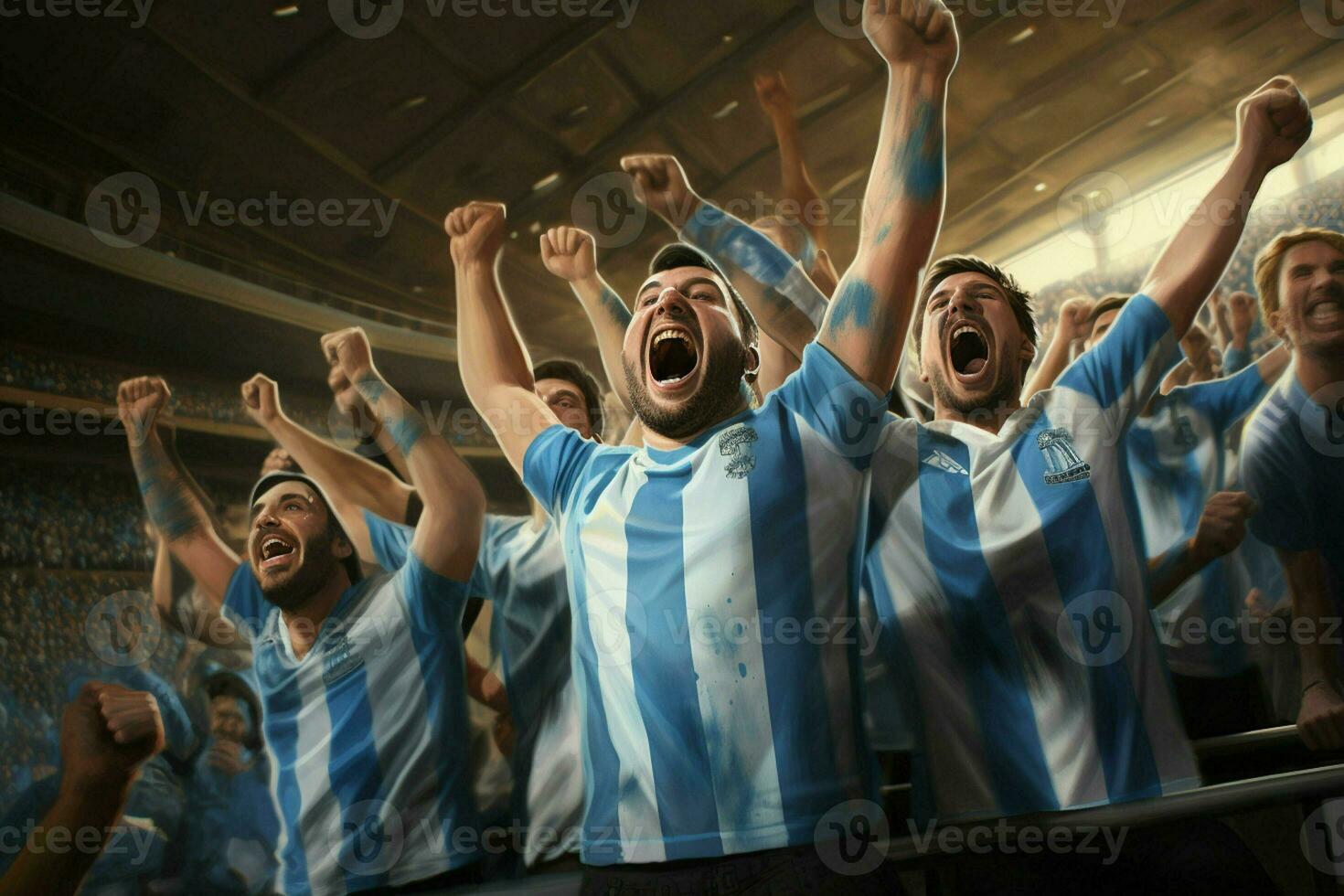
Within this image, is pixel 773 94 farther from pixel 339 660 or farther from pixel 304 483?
pixel 339 660

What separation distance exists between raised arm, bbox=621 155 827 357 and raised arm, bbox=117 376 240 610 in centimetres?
103

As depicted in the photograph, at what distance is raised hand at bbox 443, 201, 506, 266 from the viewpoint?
72.9 inches

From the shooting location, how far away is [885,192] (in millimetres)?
1373

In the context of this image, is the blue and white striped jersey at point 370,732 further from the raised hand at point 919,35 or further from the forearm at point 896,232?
the raised hand at point 919,35

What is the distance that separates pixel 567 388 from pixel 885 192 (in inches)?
28.4

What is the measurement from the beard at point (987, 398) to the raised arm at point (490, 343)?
25.5 inches

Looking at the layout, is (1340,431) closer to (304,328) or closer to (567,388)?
(567,388)

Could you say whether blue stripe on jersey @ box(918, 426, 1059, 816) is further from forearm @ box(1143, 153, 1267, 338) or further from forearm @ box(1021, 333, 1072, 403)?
forearm @ box(1143, 153, 1267, 338)

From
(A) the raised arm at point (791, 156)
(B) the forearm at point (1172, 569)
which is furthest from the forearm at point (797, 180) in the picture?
(B) the forearm at point (1172, 569)

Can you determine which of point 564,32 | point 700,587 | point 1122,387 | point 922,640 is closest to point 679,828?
point 700,587

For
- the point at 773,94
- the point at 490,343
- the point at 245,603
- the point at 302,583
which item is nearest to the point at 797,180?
the point at 773,94

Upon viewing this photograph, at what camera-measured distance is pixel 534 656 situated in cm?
176

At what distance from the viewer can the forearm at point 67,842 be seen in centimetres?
172

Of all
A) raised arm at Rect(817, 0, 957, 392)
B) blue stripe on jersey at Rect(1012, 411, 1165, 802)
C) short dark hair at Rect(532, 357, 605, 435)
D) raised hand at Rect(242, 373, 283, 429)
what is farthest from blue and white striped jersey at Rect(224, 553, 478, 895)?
blue stripe on jersey at Rect(1012, 411, 1165, 802)
